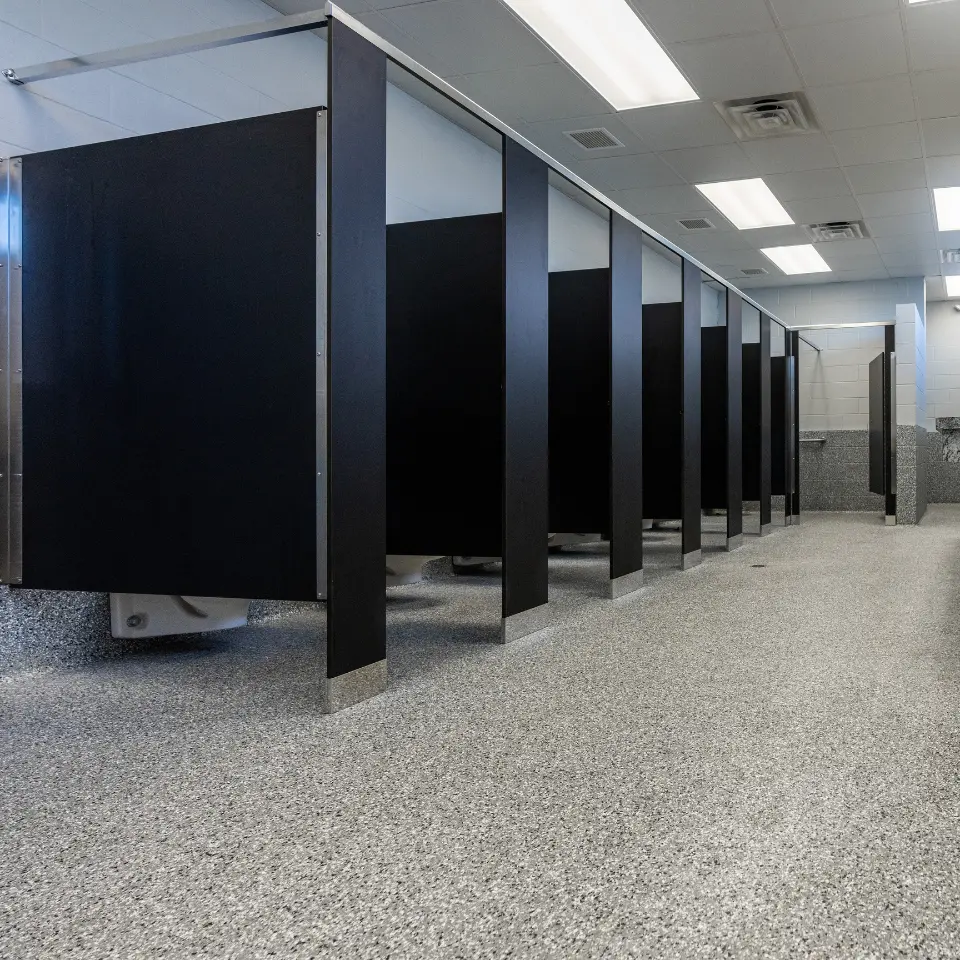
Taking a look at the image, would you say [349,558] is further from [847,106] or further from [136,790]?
[847,106]

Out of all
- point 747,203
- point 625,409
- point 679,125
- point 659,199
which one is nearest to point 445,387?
point 625,409

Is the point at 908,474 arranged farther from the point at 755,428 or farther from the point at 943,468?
the point at 943,468

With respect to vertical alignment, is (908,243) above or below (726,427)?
above

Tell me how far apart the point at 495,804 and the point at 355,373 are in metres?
1.03

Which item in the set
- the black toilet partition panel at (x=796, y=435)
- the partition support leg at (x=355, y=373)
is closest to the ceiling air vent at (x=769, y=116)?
the black toilet partition panel at (x=796, y=435)

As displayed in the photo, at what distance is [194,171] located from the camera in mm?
2252

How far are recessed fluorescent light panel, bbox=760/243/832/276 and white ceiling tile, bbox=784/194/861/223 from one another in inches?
35.6

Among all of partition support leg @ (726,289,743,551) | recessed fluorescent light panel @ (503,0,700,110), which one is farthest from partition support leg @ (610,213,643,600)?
partition support leg @ (726,289,743,551)

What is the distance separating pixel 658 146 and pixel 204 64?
11.1 feet

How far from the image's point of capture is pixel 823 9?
13.7 ft

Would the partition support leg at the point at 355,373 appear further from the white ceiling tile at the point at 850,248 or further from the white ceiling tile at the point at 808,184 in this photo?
the white ceiling tile at the point at 850,248

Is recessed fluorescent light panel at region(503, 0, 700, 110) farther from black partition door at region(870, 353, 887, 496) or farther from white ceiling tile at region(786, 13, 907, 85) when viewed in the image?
black partition door at region(870, 353, 887, 496)

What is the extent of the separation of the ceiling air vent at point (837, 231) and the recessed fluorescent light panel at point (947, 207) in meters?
0.59

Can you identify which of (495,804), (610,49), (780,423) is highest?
(610,49)
